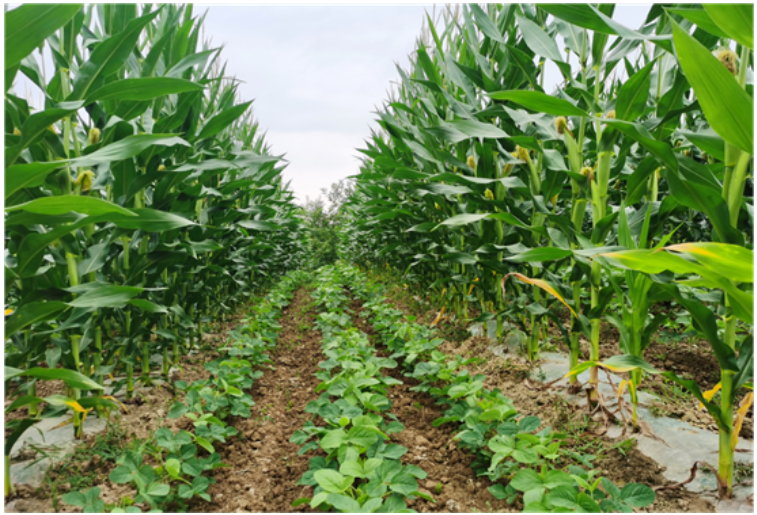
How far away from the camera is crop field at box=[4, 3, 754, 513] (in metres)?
1.23

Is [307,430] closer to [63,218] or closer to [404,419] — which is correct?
[404,419]

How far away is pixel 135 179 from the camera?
1952 mm

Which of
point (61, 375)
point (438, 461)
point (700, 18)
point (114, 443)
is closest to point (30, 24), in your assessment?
point (61, 375)

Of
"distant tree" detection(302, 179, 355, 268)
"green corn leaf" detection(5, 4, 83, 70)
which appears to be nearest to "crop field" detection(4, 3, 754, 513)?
"green corn leaf" detection(5, 4, 83, 70)

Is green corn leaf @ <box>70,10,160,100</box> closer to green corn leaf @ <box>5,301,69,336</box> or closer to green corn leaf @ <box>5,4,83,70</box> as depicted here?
green corn leaf @ <box>5,4,83,70</box>

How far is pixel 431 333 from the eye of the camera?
2.99 meters

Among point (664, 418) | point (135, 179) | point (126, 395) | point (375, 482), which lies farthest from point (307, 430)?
point (664, 418)

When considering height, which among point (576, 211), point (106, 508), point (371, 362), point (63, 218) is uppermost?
point (576, 211)

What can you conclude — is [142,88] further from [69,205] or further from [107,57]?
[69,205]

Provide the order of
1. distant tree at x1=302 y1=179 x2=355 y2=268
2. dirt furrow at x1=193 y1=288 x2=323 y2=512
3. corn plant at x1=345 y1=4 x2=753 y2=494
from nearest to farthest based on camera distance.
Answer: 1. corn plant at x1=345 y1=4 x2=753 y2=494
2. dirt furrow at x1=193 y1=288 x2=323 y2=512
3. distant tree at x1=302 y1=179 x2=355 y2=268

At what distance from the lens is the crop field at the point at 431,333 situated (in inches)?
48.3

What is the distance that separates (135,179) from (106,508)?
53.4 inches

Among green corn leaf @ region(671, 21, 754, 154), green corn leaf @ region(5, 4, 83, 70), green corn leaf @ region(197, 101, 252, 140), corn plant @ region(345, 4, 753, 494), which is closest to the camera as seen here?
green corn leaf @ region(671, 21, 754, 154)

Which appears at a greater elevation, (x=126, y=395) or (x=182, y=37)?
(x=182, y=37)
